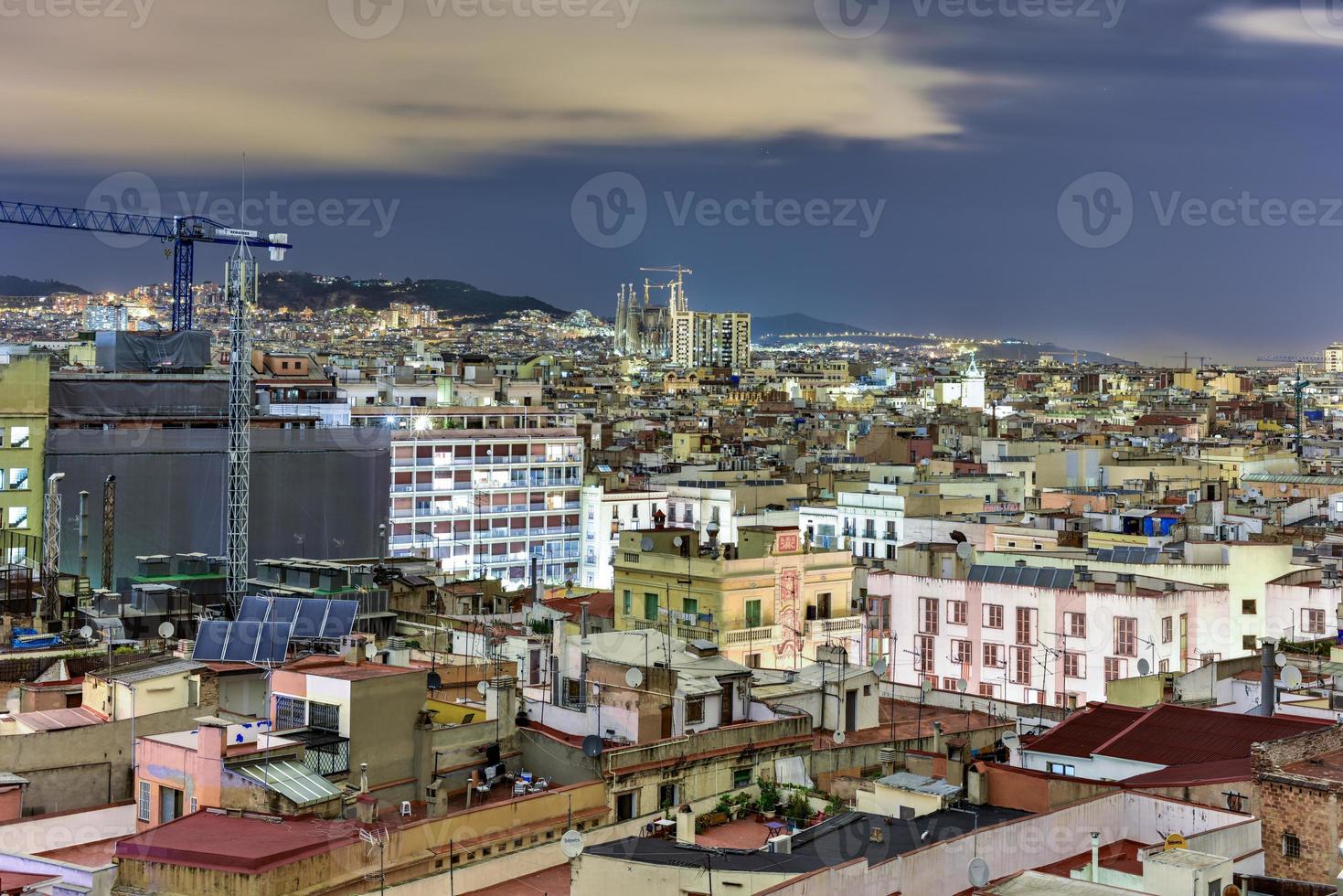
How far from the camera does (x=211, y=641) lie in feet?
59.1

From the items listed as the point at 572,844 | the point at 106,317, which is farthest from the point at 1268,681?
the point at 106,317

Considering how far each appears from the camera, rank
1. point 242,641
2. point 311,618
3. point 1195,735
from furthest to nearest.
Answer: point 311,618 → point 242,641 → point 1195,735

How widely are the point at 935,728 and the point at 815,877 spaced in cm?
680

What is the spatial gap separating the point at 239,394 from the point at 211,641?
16025 millimetres

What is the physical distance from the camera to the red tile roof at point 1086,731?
50.3 ft

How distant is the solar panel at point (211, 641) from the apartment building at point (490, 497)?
96.8 ft

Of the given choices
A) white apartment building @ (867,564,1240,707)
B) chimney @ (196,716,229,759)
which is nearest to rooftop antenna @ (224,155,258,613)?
white apartment building @ (867,564,1240,707)

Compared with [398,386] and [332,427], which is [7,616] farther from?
[398,386]

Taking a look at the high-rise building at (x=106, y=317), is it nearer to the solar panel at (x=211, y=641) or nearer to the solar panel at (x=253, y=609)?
the solar panel at (x=253, y=609)

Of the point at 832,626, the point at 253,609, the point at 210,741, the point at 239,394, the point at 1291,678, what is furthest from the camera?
the point at 239,394

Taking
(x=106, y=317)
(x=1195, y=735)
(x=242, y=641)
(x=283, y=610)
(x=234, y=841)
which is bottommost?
(x=234, y=841)

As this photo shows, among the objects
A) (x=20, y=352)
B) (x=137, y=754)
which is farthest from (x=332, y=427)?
(x=137, y=754)

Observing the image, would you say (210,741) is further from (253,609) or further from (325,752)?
(253,609)

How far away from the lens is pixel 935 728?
16625 millimetres
